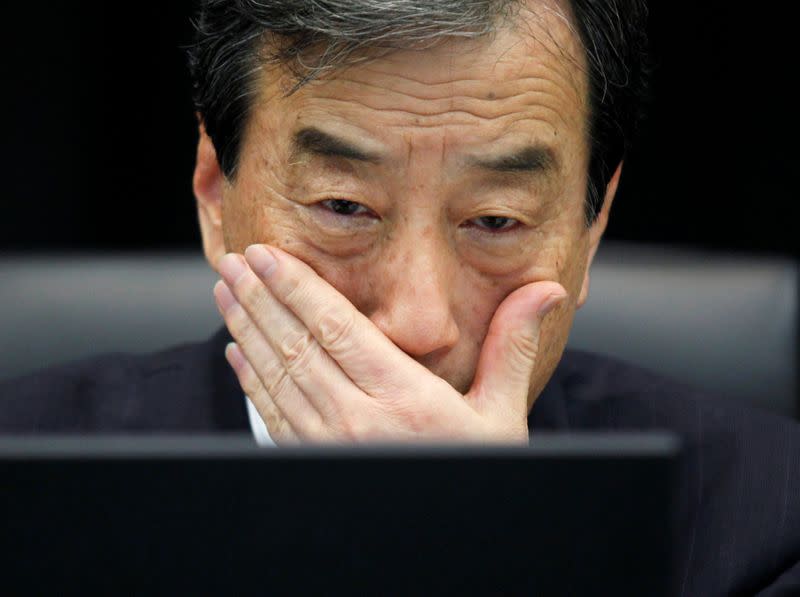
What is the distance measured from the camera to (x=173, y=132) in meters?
3.42

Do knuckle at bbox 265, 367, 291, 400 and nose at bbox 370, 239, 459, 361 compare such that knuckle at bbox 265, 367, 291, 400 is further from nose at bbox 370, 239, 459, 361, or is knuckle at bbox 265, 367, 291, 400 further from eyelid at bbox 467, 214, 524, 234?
eyelid at bbox 467, 214, 524, 234

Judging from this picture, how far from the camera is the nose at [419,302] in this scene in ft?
3.75

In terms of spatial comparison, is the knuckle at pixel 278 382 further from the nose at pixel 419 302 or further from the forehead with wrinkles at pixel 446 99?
the forehead with wrinkles at pixel 446 99

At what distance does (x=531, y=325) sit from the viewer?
1209 millimetres

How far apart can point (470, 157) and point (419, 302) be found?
0.17m

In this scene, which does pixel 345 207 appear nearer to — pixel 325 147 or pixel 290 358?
pixel 325 147

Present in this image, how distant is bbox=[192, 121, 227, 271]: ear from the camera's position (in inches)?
56.6

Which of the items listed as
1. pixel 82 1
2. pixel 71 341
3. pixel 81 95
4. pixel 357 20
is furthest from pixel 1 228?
pixel 357 20

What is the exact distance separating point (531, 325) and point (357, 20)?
38 cm

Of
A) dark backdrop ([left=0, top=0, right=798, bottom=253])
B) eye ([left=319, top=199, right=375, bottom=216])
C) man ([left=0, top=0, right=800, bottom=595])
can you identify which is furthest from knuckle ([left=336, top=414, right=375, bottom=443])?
dark backdrop ([left=0, top=0, right=798, bottom=253])

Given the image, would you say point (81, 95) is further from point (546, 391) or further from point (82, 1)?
point (546, 391)

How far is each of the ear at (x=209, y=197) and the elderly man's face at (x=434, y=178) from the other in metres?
0.15

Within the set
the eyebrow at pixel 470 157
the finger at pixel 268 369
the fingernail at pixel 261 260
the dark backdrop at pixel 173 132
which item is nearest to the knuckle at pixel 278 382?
the finger at pixel 268 369

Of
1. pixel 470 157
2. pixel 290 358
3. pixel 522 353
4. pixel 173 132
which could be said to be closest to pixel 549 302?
pixel 522 353
